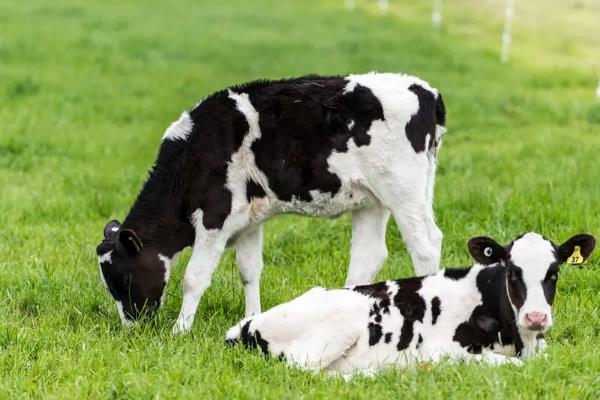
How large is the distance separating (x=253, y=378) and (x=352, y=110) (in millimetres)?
2316

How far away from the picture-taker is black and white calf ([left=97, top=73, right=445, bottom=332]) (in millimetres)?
6992

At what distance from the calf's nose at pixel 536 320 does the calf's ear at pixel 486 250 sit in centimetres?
56

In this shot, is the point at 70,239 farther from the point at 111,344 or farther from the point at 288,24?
the point at 288,24

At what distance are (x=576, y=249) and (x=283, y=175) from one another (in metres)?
2.22

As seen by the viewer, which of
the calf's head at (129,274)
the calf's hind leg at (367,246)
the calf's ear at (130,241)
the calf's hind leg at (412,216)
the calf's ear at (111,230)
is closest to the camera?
the calf's hind leg at (412,216)

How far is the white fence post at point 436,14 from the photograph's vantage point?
90.7 feet

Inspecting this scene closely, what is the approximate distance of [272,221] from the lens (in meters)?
10.9

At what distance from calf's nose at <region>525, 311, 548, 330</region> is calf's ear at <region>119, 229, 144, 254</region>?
305cm

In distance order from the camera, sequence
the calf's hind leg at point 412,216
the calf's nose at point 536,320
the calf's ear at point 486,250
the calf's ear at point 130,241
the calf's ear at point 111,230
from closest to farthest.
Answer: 1. the calf's nose at point 536,320
2. the calf's ear at point 486,250
3. the calf's hind leg at point 412,216
4. the calf's ear at point 130,241
5. the calf's ear at point 111,230

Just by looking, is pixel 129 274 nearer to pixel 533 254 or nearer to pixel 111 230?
pixel 111 230

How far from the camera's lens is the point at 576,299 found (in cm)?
714

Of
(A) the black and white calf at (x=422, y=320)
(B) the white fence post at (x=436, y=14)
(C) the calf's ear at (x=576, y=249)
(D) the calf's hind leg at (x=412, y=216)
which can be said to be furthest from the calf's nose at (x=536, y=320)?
(B) the white fence post at (x=436, y=14)

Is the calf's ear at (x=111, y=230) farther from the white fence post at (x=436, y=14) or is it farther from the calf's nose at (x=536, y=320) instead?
the white fence post at (x=436, y=14)

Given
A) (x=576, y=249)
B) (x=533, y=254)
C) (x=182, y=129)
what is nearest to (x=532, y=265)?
(x=533, y=254)
